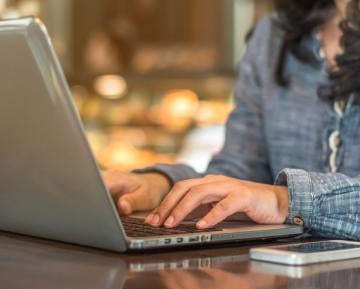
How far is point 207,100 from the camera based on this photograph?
351 cm

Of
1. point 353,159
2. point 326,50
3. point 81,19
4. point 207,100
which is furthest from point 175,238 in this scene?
point 81,19

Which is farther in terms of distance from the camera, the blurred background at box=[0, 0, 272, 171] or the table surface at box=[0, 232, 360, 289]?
the blurred background at box=[0, 0, 272, 171]

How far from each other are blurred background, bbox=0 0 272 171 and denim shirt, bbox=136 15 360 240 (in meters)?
1.73

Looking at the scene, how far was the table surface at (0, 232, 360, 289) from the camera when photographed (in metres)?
0.79

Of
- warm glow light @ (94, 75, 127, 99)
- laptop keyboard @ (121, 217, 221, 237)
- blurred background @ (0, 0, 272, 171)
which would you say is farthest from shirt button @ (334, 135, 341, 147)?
warm glow light @ (94, 75, 127, 99)

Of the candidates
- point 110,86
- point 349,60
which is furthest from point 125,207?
point 110,86

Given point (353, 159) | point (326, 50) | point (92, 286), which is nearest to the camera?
point (92, 286)

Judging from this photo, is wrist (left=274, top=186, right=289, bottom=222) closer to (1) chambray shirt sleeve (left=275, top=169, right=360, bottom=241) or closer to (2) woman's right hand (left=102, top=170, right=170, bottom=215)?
(1) chambray shirt sleeve (left=275, top=169, right=360, bottom=241)

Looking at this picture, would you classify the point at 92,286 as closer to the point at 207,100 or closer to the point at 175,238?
the point at 175,238

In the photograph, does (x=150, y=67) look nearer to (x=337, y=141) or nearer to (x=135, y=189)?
(x=337, y=141)

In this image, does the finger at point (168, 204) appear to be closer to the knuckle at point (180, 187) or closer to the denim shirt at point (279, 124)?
the knuckle at point (180, 187)

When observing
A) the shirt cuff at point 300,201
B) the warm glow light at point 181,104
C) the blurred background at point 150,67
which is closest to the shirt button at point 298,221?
the shirt cuff at point 300,201

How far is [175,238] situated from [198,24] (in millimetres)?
2689

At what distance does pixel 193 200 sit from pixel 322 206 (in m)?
0.16
